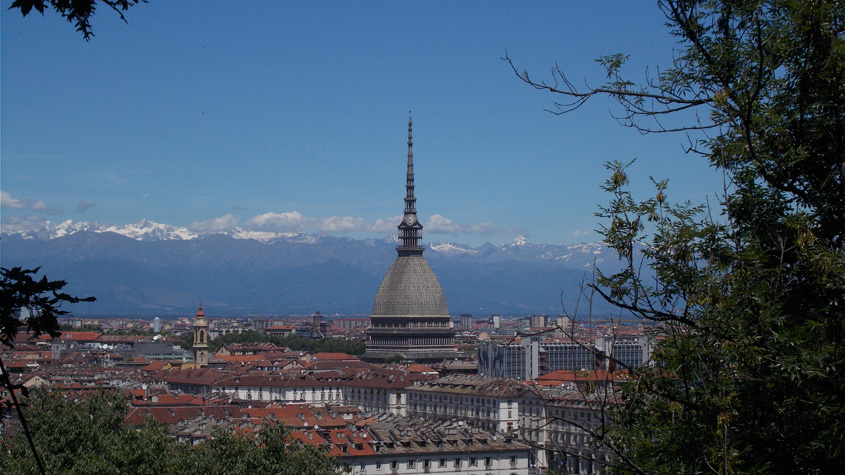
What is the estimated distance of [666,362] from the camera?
805 cm

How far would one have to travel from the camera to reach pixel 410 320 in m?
123

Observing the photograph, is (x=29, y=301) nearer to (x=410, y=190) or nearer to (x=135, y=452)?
(x=135, y=452)

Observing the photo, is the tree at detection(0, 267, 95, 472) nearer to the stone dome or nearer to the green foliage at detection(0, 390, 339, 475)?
the green foliage at detection(0, 390, 339, 475)

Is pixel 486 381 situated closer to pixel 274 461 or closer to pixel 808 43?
pixel 274 461

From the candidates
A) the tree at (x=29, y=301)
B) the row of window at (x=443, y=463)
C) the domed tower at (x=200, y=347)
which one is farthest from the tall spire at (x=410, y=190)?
the tree at (x=29, y=301)

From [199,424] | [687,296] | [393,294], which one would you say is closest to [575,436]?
[199,424]

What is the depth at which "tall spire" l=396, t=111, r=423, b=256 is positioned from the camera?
430 ft

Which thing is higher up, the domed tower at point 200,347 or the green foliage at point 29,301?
the green foliage at point 29,301

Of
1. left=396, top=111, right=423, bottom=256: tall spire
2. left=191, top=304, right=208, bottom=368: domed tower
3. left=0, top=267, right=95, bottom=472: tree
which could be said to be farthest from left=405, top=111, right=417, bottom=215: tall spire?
left=0, top=267, right=95, bottom=472: tree

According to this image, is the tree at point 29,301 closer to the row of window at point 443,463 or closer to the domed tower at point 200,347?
the row of window at point 443,463

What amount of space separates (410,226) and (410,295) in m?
9.76

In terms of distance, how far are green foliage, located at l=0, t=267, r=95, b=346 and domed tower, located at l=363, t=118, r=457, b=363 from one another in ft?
368

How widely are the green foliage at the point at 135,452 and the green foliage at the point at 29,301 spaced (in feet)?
58.9

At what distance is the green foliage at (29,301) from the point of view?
586 cm
